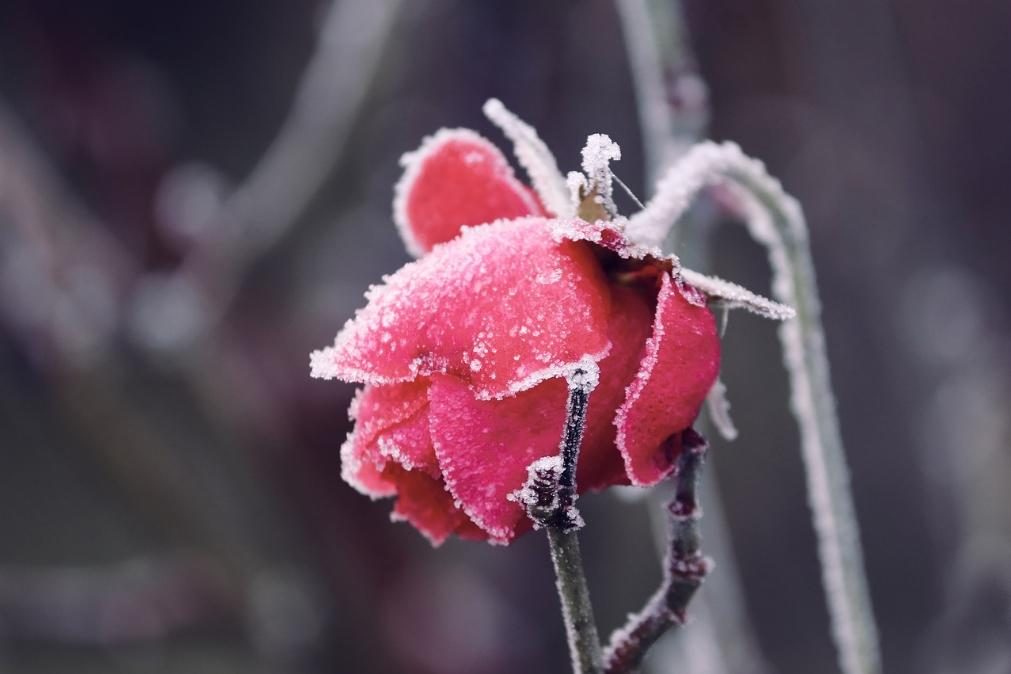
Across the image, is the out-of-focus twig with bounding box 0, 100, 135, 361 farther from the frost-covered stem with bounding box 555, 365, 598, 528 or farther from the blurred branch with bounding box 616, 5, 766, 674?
the frost-covered stem with bounding box 555, 365, 598, 528

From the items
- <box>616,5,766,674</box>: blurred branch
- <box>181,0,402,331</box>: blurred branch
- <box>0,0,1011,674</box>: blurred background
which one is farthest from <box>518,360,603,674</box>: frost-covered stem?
<box>181,0,402,331</box>: blurred branch

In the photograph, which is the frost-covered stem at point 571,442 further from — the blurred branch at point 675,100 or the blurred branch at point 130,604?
the blurred branch at point 130,604

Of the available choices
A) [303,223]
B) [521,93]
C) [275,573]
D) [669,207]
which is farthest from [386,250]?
[669,207]

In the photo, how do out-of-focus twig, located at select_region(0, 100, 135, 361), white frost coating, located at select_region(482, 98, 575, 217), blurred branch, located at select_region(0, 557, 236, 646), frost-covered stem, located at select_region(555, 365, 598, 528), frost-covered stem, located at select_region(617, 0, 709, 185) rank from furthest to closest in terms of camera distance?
blurred branch, located at select_region(0, 557, 236, 646) → out-of-focus twig, located at select_region(0, 100, 135, 361) → frost-covered stem, located at select_region(617, 0, 709, 185) → white frost coating, located at select_region(482, 98, 575, 217) → frost-covered stem, located at select_region(555, 365, 598, 528)

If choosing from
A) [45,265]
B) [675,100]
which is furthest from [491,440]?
[45,265]

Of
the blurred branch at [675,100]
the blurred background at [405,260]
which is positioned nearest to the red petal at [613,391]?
the blurred branch at [675,100]

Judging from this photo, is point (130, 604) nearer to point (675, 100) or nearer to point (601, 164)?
point (675, 100)
